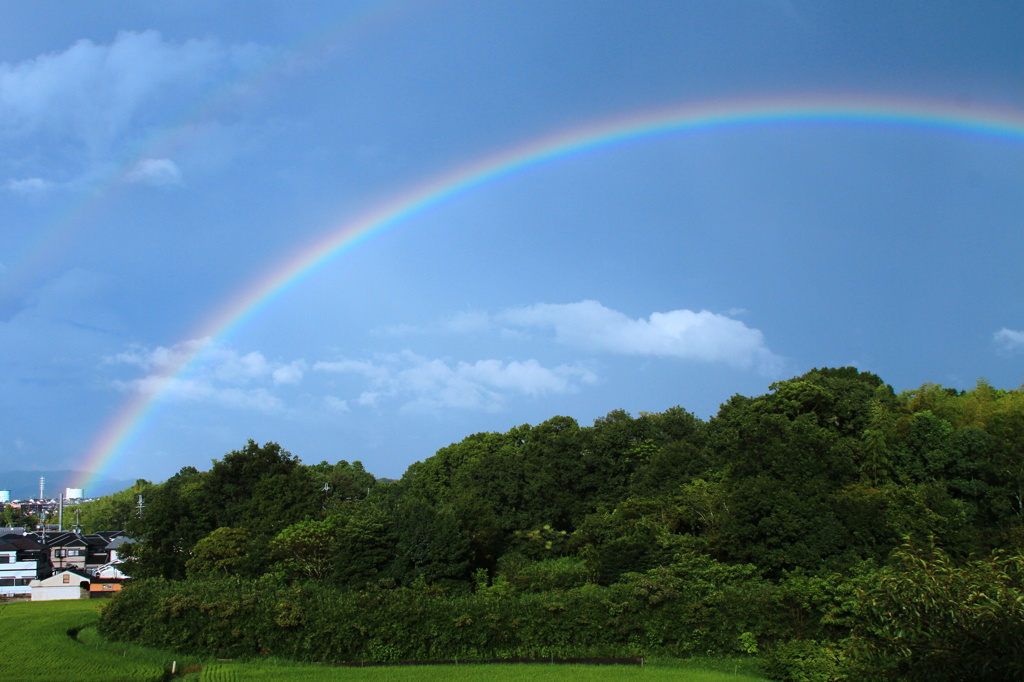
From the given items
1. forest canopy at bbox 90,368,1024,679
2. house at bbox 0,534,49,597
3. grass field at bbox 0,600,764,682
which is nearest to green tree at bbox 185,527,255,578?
forest canopy at bbox 90,368,1024,679

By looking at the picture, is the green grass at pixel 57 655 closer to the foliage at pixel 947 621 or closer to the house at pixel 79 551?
the foliage at pixel 947 621

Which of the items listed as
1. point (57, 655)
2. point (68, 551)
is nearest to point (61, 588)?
point (68, 551)

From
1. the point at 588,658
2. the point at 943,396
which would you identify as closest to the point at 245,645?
the point at 588,658

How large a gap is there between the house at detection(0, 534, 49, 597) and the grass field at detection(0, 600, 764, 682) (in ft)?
111

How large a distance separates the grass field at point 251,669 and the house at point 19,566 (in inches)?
1335

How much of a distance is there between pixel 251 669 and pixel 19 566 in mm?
43140

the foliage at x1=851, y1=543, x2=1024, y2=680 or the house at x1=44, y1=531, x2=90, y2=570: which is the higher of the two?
the foliage at x1=851, y1=543, x2=1024, y2=680

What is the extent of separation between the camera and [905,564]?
9.33m

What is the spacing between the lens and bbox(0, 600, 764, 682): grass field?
63.1ft

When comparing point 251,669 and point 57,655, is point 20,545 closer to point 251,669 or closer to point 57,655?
point 57,655

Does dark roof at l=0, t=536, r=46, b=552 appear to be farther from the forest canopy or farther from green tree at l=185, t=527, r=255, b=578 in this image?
green tree at l=185, t=527, r=255, b=578

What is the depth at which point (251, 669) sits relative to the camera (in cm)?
2072

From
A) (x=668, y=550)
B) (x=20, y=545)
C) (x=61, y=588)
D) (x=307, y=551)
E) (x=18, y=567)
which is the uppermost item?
(x=668, y=550)

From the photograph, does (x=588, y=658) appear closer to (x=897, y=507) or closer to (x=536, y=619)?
(x=536, y=619)
